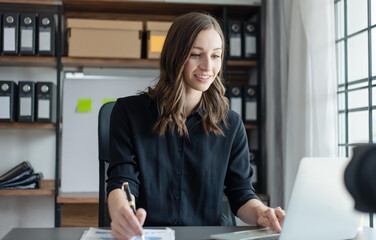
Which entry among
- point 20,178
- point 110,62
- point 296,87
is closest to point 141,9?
point 110,62

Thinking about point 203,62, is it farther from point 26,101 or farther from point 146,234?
point 26,101

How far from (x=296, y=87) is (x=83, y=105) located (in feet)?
4.48

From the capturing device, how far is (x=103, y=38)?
9.35ft

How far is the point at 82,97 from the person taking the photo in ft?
9.80

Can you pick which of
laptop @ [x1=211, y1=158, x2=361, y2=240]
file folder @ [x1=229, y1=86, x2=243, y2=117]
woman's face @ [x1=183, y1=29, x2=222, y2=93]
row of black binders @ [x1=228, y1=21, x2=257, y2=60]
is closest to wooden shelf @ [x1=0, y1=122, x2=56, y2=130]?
file folder @ [x1=229, y1=86, x2=243, y2=117]

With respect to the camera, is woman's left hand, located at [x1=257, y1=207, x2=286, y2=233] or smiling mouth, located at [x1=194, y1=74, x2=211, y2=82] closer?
woman's left hand, located at [x1=257, y1=207, x2=286, y2=233]

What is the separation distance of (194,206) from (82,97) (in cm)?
178

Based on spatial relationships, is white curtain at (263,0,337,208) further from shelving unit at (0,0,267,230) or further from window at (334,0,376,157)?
shelving unit at (0,0,267,230)

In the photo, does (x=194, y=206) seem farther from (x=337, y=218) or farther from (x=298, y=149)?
(x=298, y=149)

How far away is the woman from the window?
94 cm

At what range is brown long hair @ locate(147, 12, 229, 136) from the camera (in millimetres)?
1406

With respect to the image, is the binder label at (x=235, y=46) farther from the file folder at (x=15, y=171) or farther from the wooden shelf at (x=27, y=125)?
the file folder at (x=15, y=171)

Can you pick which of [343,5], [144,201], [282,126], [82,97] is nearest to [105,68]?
[82,97]

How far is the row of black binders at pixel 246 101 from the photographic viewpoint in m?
2.89
